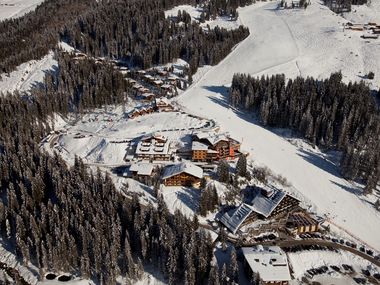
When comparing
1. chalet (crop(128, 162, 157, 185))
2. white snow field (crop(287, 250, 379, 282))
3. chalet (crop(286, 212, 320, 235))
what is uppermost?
chalet (crop(128, 162, 157, 185))

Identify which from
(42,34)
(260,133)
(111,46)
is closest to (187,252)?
(260,133)

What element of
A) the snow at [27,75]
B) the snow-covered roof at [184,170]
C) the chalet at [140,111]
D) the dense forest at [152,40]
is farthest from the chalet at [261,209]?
the snow at [27,75]

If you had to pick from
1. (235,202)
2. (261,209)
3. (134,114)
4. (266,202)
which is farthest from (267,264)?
(134,114)

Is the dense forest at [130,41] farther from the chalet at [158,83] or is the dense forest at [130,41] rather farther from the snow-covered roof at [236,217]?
the snow-covered roof at [236,217]

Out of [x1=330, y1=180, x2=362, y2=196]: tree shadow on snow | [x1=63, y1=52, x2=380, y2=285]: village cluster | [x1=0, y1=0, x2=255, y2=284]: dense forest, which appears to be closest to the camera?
[x1=0, y1=0, x2=255, y2=284]: dense forest

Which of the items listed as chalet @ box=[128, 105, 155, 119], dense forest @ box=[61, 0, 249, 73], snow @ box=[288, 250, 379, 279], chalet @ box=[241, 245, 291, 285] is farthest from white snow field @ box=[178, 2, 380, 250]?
chalet @ box=[241, 245, 291, 285]

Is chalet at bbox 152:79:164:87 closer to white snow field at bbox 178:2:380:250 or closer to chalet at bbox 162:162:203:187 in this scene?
white snow field at bbox 178:2:380:250

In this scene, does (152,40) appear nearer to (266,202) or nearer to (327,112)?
(327,112)
